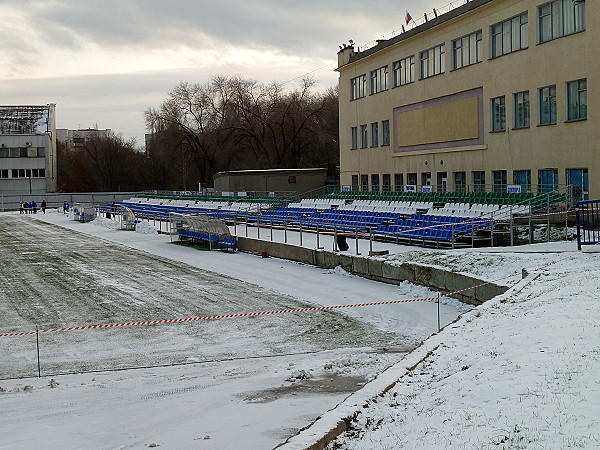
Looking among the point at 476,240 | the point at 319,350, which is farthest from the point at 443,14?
the point at 319,350

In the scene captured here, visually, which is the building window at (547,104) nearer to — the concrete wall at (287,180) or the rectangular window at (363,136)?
the rectangular window at (363,136)

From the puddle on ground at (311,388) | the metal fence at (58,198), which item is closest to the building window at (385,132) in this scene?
the puddle on ground at (311,388)

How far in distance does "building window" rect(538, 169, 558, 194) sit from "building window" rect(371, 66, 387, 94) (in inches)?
754

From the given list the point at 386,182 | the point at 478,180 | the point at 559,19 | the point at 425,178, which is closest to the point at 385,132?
the point at 386,182

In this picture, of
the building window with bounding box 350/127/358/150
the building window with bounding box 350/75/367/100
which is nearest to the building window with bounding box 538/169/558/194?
the building window with bounding box 350/75/367/100

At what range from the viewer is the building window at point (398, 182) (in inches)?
1940

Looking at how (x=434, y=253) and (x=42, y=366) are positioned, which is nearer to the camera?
(x=42, y=366)

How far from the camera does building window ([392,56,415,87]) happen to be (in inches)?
1877

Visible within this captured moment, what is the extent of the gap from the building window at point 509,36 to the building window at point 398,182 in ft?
41.9

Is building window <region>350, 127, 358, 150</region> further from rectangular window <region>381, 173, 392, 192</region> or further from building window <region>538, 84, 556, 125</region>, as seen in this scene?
building window <region>538, 84, 556, 125</region>

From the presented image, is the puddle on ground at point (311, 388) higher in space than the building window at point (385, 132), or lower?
lower

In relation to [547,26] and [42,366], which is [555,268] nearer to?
[42,366]

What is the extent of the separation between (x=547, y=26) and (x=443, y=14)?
10.5 metres

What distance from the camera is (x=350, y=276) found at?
80.6ft
